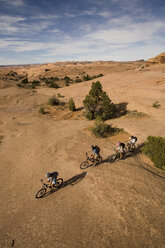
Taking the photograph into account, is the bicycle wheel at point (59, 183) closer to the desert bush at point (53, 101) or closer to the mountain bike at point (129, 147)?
the mountain bike at point (129, 147)

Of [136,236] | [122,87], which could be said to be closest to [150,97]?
[122,87]

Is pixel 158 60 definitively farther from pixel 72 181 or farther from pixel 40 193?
pixel 40 193

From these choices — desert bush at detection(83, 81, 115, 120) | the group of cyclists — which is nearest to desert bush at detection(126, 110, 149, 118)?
desert bush at detection(83, 81, 115, 120)

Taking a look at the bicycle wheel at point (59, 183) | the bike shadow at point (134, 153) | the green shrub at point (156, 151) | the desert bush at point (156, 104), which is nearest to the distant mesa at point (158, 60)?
the desert bush at point (156, 104)

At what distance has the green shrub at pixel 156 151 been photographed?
25.6ft

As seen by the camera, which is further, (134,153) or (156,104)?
(156,104)

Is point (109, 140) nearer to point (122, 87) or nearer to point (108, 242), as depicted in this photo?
point (108, 242)

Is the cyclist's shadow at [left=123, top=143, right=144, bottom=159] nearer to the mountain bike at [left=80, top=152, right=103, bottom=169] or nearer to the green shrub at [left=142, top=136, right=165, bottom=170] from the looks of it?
the green shrub at [left=142, top=136, right=165, bottom=170]

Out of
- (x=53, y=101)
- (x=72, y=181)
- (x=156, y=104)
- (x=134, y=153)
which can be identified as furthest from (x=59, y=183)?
(x=53, y=101)

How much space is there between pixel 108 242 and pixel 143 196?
7.63 feet

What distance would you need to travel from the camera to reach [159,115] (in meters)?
16.1

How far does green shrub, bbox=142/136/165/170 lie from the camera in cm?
780

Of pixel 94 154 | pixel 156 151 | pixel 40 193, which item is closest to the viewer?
pixel 40 193

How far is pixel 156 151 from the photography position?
8180mm
